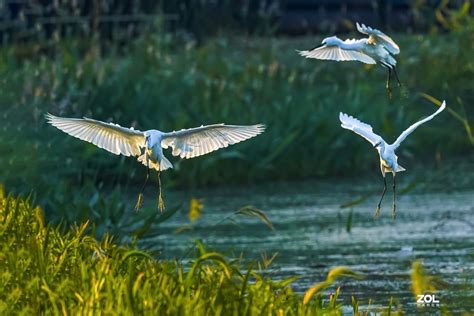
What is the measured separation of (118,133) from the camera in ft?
19.0

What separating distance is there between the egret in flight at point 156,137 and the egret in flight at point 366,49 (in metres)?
0.39

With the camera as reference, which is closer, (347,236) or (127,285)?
(127,285)

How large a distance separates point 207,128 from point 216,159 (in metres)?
5.31

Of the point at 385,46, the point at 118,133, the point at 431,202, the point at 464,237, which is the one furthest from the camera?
the point at 431,202

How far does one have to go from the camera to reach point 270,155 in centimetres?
1106

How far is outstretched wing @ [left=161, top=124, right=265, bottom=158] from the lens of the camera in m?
5.62

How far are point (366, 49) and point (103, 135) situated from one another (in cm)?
111

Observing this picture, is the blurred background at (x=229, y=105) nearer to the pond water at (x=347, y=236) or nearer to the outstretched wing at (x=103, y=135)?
the pond water at (x=347, y=236)

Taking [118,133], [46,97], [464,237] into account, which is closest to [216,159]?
[46,97]

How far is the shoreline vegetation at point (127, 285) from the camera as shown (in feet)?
14.7

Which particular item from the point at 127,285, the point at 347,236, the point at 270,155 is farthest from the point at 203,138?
the point at 270,155

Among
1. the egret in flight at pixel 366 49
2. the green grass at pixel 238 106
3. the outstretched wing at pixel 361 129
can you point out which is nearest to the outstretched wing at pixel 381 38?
the egret in flight at pixel 366 49

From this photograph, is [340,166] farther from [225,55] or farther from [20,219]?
[20,219]

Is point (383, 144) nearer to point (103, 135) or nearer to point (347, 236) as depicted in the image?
point (103, 135)
